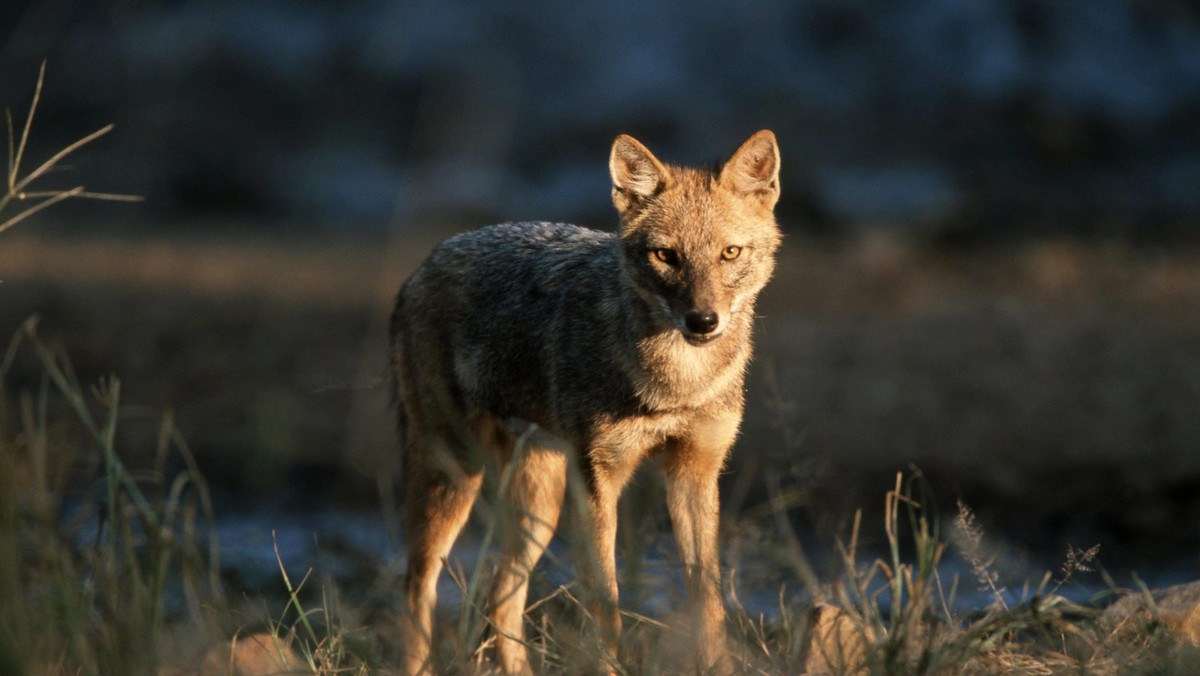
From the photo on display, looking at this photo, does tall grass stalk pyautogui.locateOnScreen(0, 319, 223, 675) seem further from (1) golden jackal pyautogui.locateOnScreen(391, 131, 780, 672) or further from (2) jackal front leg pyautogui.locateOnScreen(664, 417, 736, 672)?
(2) jackal front leg pyautogui.locateOnScreen(664, 417, 736, 672)

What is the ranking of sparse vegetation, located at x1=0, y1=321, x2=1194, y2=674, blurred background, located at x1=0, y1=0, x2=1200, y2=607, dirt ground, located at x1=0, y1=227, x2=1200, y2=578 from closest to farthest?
sparse vegetation, located at x1=0, y1=321, x2=1194, y2=674 → dirt ground, located at x1=0, y1=227, x2=1200, y2=578 → blurred background, located at x1=0, y1=0, x2=1200, y2=607

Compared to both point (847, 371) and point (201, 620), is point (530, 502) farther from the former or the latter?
point (847, 371)

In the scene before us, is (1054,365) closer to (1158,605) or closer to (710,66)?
(1158,605)

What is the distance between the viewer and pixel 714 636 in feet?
13.6

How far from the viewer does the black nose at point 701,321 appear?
4480 mm

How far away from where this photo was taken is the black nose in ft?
14.7

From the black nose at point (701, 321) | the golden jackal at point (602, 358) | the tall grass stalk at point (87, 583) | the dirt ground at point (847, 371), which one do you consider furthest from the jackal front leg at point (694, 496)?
the tall grass stalk at point (87, 583)

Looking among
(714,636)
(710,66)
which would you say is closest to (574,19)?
(710,66)

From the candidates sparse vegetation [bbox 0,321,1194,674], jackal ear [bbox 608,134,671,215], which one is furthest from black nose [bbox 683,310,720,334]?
sparse vegetation [bbox 0,321,1194,674]

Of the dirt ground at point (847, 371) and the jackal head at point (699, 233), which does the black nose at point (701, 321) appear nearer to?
the jackal head at point (699, 233)

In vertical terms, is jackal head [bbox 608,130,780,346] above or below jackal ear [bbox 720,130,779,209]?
below

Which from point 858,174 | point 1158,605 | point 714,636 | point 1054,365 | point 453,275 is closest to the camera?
point 714,636

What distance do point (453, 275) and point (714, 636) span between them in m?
2.17

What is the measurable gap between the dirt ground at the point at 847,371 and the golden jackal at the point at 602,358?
0.95 metres
